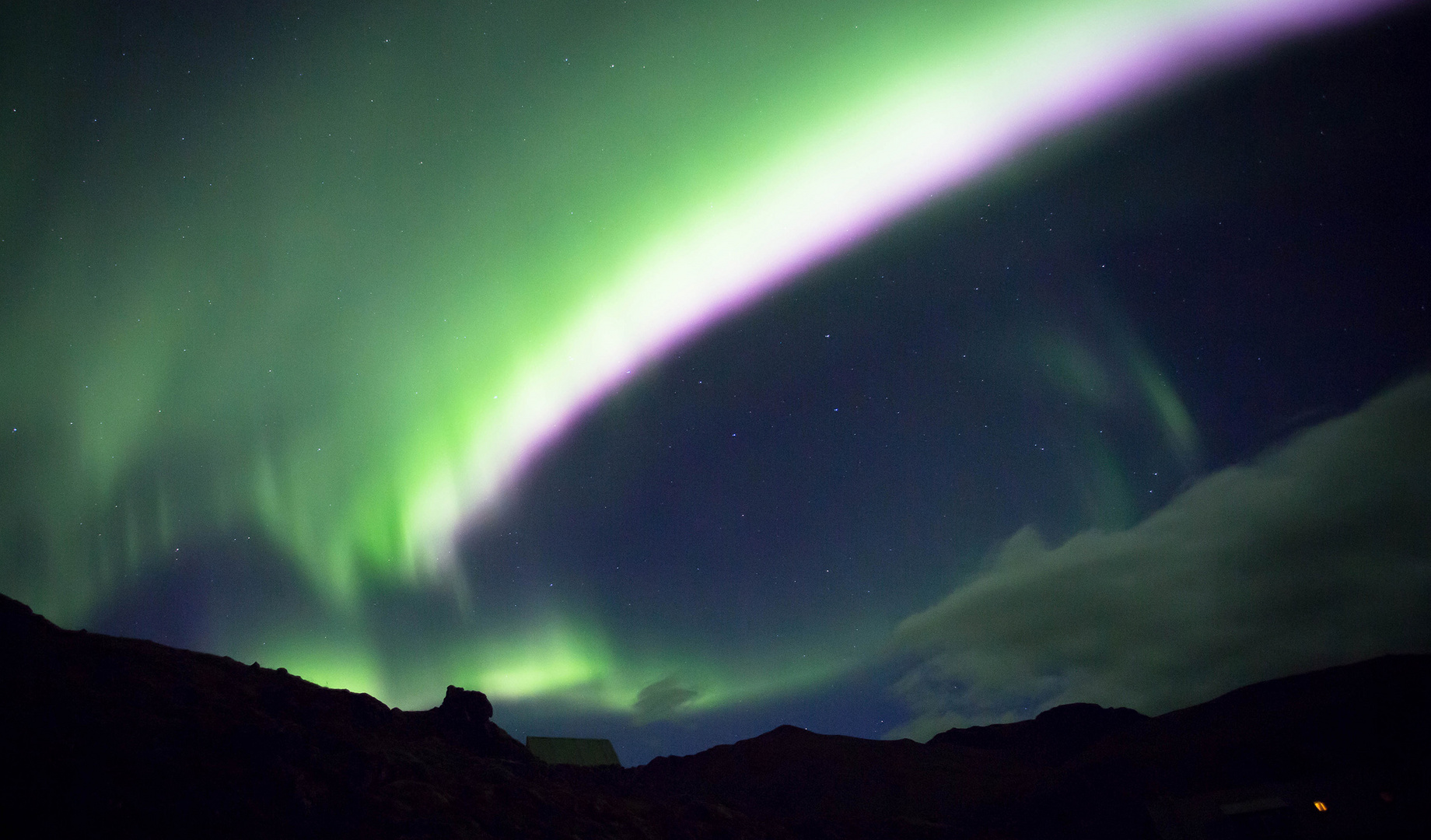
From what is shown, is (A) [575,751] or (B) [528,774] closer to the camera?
(B) [528,774]

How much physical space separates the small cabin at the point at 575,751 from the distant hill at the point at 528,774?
2124mm

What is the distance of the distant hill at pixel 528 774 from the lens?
26516mm

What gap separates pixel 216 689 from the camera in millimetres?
37406

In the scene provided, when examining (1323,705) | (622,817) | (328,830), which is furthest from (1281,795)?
(328,830)

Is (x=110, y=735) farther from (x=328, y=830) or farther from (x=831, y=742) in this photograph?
(x=831, y=742)

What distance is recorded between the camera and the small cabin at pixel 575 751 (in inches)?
2432

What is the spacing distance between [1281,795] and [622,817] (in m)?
37.1

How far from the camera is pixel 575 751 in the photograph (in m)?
64.1

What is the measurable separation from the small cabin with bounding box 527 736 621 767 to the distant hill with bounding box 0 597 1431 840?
2.12 m

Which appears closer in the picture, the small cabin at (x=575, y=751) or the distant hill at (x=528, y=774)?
the distant hill at (x=528, y=774)

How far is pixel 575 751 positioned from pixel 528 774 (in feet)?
61.1

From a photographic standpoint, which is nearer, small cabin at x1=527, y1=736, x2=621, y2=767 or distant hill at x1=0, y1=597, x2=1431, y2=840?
distant hill at x1=0, y1=597, x2=1431, y2=840

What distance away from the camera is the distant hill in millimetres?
26516

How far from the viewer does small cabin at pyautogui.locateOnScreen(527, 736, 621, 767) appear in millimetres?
61781
